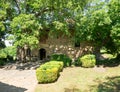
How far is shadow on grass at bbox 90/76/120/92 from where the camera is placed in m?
17.6

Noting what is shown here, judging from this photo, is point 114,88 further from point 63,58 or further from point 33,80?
point 63,58

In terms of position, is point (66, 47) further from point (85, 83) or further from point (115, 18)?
point (85, 83)

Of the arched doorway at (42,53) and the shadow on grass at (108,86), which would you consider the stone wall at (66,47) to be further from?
the shadow on grass at (108,86)

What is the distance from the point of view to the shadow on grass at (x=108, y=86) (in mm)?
17645

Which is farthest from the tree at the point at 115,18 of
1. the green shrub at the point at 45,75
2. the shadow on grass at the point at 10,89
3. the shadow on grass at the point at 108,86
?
the shadow on grass at the point at 10,89

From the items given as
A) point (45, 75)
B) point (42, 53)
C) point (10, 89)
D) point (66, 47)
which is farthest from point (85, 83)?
point (42, 53)

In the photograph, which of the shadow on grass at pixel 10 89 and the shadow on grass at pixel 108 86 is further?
the shadow on grass at pixel 10 89

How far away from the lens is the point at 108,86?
735 inches

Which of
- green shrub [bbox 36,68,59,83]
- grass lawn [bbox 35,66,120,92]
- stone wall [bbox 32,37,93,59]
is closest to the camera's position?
grass lawn [bbox 35,66,120,92]

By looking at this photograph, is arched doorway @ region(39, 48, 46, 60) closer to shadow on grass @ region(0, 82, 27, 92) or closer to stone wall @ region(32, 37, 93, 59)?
stone wall @ region(32, 37, 93, 59)

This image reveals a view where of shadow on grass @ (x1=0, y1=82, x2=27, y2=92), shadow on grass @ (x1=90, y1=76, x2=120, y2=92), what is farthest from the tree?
shadow on grass @ (x1=0, y1=82, x2=27, y2=92)

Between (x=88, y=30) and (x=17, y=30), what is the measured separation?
9216 mm

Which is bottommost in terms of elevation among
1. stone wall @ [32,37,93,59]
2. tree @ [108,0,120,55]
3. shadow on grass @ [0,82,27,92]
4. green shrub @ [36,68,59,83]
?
shadow on grass @ [0,82,27,92]

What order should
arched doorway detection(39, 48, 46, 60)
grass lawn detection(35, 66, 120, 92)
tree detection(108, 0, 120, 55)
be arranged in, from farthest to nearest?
arched doorway detection(39, 48, 46, 60) < tree detection(108, 0, 120, 55) < grass lawn detection(35, 66, 120, 92)
